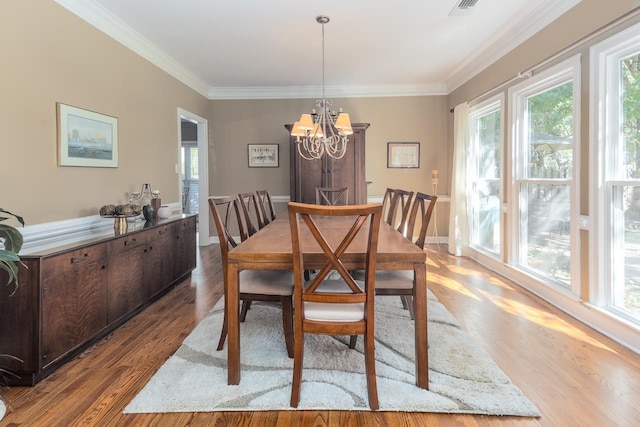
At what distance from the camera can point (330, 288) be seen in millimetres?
1948

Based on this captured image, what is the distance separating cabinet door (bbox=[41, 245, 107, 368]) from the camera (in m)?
1.92

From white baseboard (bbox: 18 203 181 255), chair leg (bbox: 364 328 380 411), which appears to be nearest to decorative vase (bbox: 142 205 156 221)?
white baseboard (bbox: 18 203 181 255)

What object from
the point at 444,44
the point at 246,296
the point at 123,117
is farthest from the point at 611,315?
the point at 123,117

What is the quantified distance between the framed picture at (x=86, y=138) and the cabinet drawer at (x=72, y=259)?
839 millimetres

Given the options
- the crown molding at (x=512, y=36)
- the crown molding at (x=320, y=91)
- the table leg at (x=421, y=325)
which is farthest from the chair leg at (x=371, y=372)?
the crown molding at (x=320, y=91)

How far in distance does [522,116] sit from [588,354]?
2397 millimetres

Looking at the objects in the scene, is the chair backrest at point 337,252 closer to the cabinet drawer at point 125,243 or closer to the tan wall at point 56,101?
the cabinet drawer at point 125,243

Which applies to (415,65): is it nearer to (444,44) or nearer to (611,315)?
(444,44)

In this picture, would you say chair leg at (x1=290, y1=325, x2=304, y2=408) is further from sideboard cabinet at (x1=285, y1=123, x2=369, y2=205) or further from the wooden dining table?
sideboard cabinet at (x1=285, y1=123, x2=369, y2=205)

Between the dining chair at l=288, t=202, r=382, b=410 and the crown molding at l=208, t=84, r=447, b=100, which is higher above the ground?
the crown molding at l=208, t=84, r=447, b=100

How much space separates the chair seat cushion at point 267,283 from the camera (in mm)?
2045

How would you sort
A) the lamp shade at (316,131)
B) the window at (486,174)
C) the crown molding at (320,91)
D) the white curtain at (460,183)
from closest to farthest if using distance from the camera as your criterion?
the lamp shade at (316,131) < the window at (486,174) < the white curtain at (460,183) < the crown molding at (320,91)

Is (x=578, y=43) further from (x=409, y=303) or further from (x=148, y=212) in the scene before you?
(x=148, y=212)

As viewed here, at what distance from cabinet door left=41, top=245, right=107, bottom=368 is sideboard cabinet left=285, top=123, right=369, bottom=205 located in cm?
314
